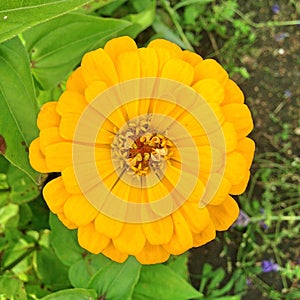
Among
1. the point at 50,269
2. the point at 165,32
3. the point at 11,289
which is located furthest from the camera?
the point at 165,32

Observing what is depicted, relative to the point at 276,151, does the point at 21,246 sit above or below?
above

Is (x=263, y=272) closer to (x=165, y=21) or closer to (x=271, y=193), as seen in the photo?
(x=271, y=193)

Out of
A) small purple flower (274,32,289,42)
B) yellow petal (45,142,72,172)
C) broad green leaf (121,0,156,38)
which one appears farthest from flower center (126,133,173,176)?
small purple flower (274,32,289,42)

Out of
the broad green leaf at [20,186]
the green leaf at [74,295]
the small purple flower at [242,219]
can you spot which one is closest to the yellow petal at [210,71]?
the green leaf at [74,295]

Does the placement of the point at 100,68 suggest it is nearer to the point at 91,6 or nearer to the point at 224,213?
the point at 224,213

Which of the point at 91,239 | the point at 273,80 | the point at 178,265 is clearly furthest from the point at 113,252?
the point at 273,80

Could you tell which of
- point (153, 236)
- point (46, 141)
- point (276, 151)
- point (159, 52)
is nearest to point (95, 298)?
point (153, 236)

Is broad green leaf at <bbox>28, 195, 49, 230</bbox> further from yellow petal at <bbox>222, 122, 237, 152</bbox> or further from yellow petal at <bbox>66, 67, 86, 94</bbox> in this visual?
yellow petal at <bbox>222, 122, 237, 152</bbox>
